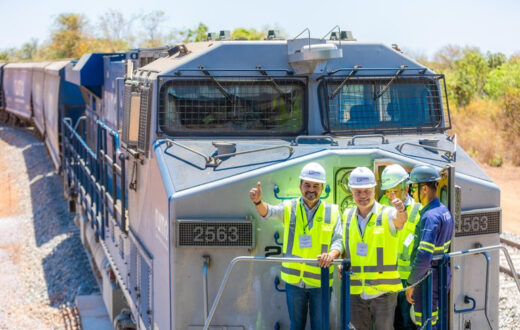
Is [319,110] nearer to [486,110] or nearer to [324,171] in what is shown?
[324,171]

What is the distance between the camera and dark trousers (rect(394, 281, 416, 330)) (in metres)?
5.56

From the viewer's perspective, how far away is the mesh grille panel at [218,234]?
5.48 metres

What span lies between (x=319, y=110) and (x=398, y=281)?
1970 mm

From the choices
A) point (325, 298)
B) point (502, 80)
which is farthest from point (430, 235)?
point (502, 80)

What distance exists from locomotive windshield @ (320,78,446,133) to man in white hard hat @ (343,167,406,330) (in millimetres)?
1540

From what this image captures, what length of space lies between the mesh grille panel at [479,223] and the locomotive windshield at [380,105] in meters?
1.28

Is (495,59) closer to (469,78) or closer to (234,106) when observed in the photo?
→ (469,78)

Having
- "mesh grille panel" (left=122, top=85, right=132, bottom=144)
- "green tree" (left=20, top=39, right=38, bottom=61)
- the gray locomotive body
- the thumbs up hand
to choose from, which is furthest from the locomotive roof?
"green tree" (left=20, top=39, right=38, bottom=61)

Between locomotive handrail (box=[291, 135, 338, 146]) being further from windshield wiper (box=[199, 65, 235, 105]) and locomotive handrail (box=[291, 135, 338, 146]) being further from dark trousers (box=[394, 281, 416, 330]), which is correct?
dark trousers (box=[394, 281, 416, 330])

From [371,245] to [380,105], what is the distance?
7.06 ft

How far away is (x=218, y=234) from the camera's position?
218 inches

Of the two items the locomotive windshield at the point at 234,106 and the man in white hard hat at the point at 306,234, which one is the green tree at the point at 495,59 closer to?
the locomotive windshield at the point at 234,106

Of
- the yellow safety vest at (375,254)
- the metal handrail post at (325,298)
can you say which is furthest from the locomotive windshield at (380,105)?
the metal handrail post at (325,298)

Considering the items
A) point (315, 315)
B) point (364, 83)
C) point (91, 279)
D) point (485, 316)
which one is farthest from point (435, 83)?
point (91, 279)
